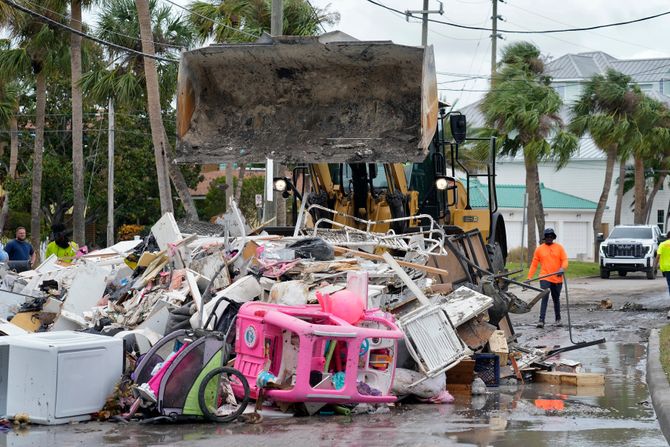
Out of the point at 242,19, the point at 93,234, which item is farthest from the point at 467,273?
the point at 93,234

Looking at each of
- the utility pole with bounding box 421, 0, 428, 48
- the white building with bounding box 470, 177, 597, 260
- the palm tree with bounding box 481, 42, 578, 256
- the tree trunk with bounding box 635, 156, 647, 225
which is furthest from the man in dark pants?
the white building with bounding box 470, 177, 597, 260

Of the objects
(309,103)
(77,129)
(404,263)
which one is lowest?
(404,263)

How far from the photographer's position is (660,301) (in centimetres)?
2389

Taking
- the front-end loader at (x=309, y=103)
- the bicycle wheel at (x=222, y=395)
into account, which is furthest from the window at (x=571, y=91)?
the bicycle wheel at (x=222, y=395)

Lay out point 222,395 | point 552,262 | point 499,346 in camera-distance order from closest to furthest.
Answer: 1. point 222,395
2. point 499,346
3. point 552,262

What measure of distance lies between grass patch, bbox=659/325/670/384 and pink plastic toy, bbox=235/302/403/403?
136 inches

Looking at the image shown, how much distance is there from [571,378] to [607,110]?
34705mm

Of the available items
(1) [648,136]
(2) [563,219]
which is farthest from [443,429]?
(2) [563,219]

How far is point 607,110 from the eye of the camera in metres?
44.7

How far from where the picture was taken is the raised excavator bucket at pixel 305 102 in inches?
496

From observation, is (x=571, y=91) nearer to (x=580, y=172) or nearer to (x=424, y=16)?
(x=580, y=172)

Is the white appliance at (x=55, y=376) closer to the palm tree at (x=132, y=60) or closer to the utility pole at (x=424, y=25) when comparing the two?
the palm tree at (x=132, y=60)

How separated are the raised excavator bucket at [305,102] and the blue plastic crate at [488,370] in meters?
2.53

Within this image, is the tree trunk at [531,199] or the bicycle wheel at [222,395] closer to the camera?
the bicycle wheel at [222,395]
